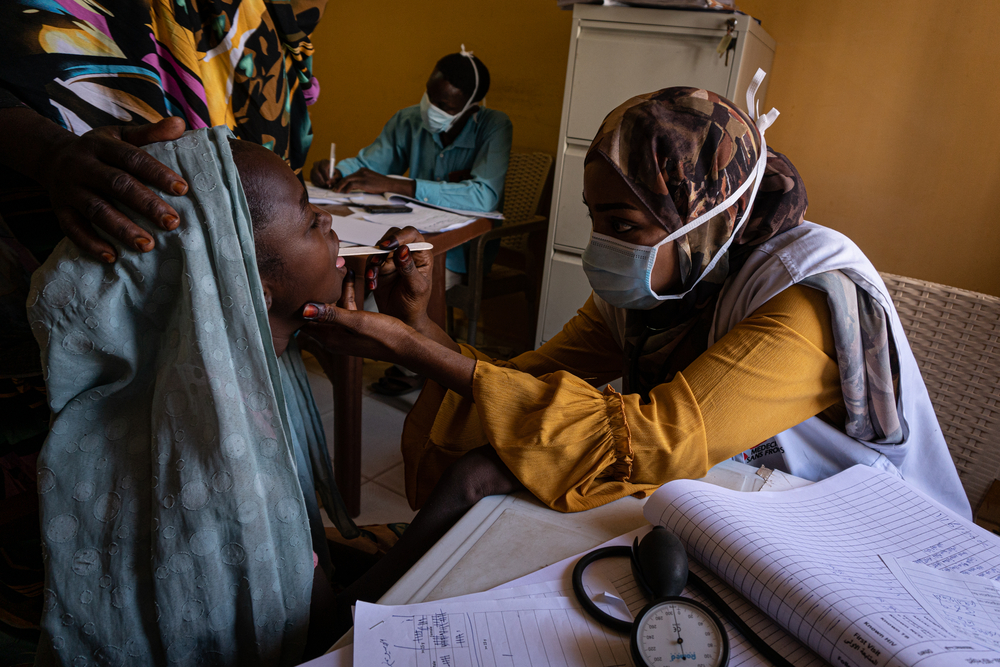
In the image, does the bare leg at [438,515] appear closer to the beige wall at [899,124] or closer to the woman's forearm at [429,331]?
the woman's forearm at [429,331]

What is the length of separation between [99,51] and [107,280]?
426 millimetres

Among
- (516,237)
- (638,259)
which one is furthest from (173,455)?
(516,237)

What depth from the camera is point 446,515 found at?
875 mm

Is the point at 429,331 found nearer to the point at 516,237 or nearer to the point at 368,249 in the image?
the point at 368,249

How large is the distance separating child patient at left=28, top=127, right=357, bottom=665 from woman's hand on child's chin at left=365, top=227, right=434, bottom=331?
0.46m

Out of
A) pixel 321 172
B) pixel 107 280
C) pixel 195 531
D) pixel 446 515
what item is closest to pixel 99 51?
pixel 107 280

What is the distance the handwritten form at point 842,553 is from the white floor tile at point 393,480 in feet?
5.39

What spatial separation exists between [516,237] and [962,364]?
2.45 m

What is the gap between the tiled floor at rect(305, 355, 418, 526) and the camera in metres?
2.16

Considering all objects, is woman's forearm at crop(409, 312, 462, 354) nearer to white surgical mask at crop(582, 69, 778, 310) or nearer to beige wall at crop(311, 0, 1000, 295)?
white surgical mask at crop(582, 69, 778, 310)

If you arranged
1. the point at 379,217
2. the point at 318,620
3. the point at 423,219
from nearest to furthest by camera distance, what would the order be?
the point at 318,620 < the point at 379,217 < the point at 423,219

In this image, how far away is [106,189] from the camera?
69cm

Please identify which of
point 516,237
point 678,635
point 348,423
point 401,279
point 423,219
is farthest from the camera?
point 516,237

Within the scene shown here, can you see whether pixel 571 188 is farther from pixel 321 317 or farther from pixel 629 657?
pixel 629 657
